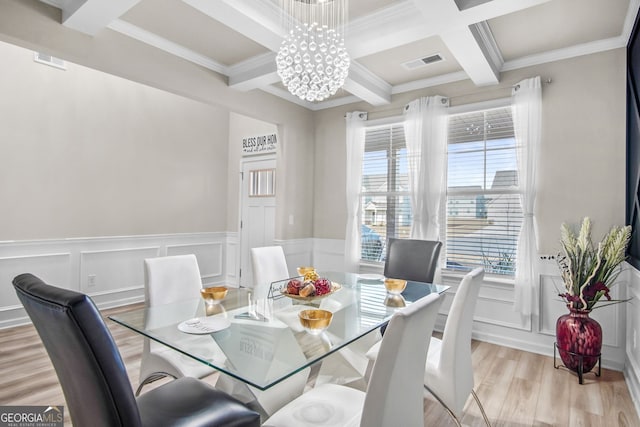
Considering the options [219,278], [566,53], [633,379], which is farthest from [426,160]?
[219,278]

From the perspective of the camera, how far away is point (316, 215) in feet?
15.8

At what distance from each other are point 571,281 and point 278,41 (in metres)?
2.98

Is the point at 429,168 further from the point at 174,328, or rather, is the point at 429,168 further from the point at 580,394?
the point at 174,328

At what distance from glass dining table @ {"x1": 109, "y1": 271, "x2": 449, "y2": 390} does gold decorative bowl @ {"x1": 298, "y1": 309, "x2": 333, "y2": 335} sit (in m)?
0.03

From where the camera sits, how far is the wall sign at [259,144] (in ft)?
17.0

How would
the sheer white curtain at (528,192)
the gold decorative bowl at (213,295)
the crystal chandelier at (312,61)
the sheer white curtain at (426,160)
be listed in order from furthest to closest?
the sheer white curtain at (426,160) → the sheer white curtain at (528,192) → the crystal chandelier at (312,61) → the gold decorative bowl at (213,295)

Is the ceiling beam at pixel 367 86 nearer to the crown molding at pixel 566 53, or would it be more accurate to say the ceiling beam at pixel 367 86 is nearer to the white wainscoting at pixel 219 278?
the crown molding at pixel 566 53

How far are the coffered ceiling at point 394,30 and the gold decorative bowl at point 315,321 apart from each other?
197 centimetres

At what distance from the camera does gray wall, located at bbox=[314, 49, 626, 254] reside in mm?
2926

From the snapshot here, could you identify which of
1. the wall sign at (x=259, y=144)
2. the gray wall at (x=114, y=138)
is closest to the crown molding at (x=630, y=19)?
the gray wall at (x=114, y=138)

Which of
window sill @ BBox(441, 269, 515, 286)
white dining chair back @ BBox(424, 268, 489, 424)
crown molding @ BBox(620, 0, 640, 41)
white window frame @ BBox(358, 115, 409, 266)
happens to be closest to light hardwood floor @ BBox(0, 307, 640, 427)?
white dining chair back @ BBox(424, 268, 489, 424)

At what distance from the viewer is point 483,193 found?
3.56 m

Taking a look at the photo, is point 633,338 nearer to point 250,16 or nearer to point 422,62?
point 422,62

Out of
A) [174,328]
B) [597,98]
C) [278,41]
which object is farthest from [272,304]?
[597,98]
